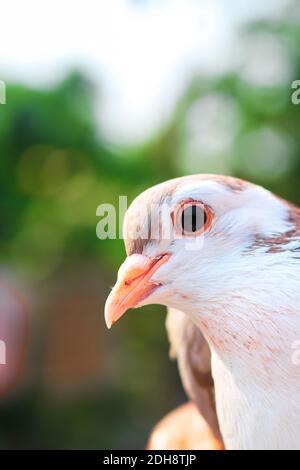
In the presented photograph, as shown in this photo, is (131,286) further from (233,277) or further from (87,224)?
(87,224)

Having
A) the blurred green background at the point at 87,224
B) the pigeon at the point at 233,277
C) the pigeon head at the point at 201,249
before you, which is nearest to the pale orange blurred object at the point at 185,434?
the pigeon at the point at 233,277

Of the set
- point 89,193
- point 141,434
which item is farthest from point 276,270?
point 89,193

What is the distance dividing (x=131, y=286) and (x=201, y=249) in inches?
6.0

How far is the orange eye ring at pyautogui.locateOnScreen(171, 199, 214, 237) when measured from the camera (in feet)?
4.27

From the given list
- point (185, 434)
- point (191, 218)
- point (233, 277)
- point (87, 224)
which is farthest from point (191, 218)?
point (87, 224)

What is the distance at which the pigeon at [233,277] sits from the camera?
4.25 ft

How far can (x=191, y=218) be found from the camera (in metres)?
1.32

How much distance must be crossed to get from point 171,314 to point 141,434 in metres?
3.08

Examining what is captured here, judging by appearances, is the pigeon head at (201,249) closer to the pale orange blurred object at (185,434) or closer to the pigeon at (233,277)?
the pigeon at (233,277)

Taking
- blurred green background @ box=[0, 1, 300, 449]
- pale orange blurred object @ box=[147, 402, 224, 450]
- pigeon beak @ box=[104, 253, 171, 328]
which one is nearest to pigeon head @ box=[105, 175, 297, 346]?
pigeon beak @ box=[104, 253, 171, 328]

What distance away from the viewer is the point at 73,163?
5.29 meters

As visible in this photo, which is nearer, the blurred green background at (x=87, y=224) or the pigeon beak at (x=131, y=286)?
the pigeon beak at (x=131, y=286)
